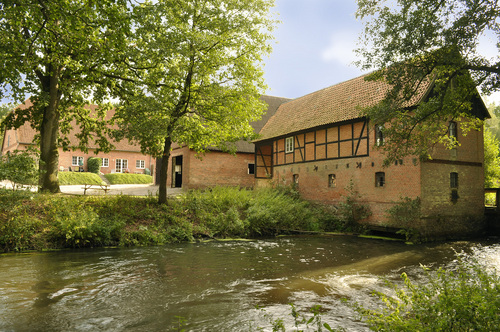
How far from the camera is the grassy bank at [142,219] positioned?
11891 mm

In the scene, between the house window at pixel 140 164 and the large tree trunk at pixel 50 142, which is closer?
the large tree trunk at pixel 50 142

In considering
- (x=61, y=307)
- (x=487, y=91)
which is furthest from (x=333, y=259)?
(x=61, y=307)

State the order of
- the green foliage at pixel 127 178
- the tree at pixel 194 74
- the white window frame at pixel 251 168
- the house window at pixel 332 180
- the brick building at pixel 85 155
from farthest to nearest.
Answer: the brick building at pixel 85 155 → the green foliage at pixel 127 178 → the white window frame at pixel 251 168 → the house window at pixel 332 180 → the tree at pixel 194 74

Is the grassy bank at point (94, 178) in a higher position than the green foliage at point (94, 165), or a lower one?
lower

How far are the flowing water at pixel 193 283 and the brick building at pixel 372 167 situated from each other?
10.8 ft

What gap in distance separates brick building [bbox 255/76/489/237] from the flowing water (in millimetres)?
3283

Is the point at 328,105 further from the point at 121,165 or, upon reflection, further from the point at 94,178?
the point at 121,165

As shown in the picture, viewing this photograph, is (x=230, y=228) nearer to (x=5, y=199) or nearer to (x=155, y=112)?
(x=155, y=112)

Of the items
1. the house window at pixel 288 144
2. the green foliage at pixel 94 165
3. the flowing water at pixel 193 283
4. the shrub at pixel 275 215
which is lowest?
the flowing water at pixel 193 283

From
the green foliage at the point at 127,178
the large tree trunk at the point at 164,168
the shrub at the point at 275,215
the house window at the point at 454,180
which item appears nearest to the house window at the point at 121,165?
the green foliage at the point at 127,178

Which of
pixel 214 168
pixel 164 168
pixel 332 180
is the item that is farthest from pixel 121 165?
pixel 332 180

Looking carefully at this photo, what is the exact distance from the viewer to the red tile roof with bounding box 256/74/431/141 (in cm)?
1891

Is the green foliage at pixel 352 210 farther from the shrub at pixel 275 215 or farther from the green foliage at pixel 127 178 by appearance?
the green foliage at pixel 127 178

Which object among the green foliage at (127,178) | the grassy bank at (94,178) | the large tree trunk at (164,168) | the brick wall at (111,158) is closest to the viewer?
the large tree trunk at (164,168)
